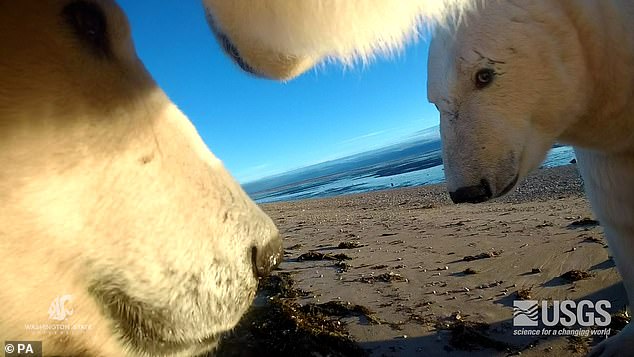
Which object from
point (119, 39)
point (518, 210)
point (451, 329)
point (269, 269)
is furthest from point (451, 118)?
point (518, 210)

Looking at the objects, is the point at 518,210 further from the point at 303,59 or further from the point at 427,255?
the point at 303,59

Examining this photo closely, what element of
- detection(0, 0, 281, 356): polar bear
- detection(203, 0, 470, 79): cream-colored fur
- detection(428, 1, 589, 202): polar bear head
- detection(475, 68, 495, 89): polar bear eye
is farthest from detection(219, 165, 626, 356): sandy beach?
detection(203, 0, 470, 79): cream-colored fur

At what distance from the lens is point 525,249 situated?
4.29 m

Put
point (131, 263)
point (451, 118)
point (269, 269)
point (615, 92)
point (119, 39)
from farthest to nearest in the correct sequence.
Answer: point (451, 118) → point (615, 92) → point (269, 269) → point (119, 39) → point (131, 263)

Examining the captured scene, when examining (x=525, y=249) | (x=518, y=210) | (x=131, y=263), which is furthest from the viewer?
(x=518, y=210)

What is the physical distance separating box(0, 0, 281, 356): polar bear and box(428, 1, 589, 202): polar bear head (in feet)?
6.12

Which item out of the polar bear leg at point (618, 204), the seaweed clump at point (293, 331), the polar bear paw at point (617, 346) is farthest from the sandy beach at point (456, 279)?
the polar bear leg at point (618, 204)

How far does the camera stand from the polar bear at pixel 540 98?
256 cm

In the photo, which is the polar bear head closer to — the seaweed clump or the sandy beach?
the sandy beach

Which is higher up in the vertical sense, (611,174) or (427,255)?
Answer: (611,174)

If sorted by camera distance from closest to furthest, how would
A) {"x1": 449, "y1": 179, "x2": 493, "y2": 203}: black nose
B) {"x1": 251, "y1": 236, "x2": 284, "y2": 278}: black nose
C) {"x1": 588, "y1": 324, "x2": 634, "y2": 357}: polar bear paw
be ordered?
{"x1": 251, "y1": 236, "x2": 284, "y2": 278}: black nose → {"x1": 588, "y1": 324, "x2": 634, "y2": 357}: polar bear paw → {"x1": 449, "y1": 179, "x2": 493, "y2": 203}: black nose

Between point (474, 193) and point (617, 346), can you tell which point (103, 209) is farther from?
point (617, 346)

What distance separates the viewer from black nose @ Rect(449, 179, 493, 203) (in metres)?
2.79

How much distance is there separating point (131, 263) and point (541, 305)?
2.63 meters
